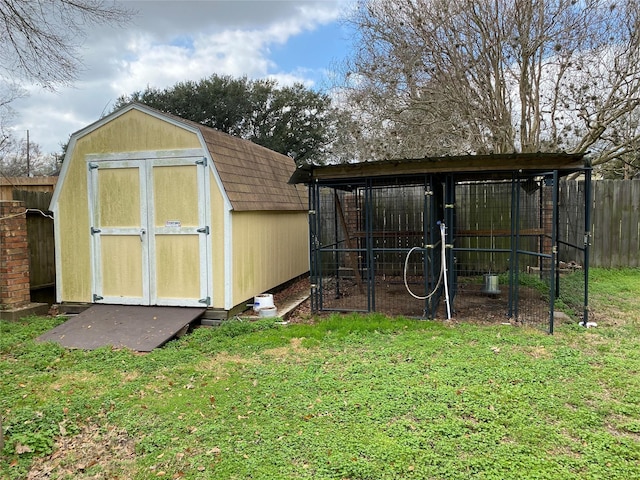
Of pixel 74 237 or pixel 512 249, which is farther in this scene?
pixel 74 237

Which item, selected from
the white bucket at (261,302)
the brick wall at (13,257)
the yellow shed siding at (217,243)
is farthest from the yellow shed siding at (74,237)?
the white bucket at (261,302)

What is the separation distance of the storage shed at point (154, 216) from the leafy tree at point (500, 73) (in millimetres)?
4409

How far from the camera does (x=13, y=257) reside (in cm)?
Answer: 591

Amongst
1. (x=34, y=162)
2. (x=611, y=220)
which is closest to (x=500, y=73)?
(x=611, y=220)

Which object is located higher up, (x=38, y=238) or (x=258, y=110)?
(x=258, y=110)

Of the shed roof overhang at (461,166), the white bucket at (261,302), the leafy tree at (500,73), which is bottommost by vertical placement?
the white bucket at (261,302)

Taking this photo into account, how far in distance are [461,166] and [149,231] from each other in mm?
4234

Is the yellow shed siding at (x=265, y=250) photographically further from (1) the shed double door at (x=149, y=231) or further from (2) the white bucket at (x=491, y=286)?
(2) the white bucket at (x=491, y=286)

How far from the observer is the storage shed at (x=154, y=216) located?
573cm

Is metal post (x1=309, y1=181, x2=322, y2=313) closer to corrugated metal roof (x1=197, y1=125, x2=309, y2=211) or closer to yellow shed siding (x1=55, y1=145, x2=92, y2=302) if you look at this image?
corrugated metal roof (x1=197, y1=125, x2=309, y2=211)

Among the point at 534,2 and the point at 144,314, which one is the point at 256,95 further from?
the point at 144,314

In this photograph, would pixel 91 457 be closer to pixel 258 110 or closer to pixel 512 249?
pixel 512 249

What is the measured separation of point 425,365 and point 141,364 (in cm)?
277

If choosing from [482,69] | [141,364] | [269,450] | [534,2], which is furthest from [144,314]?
[534,2]
